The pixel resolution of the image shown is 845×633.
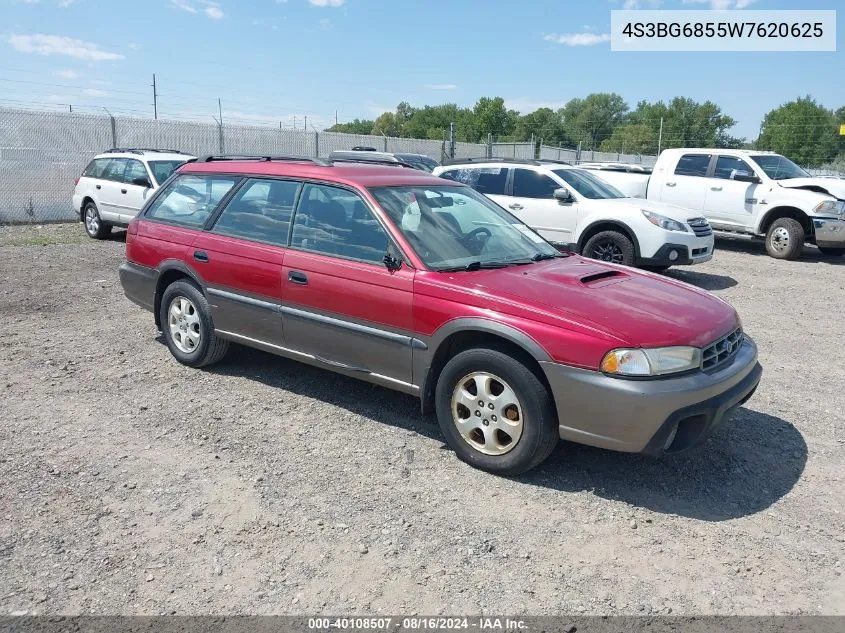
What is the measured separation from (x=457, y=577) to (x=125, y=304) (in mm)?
6139

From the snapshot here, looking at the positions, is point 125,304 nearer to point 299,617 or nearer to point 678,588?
point 299,617

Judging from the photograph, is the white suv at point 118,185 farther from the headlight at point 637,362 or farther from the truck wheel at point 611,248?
the headlight at point 637,362

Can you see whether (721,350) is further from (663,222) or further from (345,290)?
(663,222)

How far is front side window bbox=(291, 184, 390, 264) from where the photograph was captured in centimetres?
448

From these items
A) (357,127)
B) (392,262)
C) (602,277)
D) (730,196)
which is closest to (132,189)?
(392,262)

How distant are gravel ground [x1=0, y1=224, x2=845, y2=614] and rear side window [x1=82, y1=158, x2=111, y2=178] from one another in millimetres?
8553

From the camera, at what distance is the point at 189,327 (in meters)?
5.59

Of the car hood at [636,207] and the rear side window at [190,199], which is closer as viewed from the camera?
the rear side window at [190,199]

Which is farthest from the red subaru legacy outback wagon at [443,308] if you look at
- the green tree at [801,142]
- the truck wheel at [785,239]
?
the green tree at [801,142]

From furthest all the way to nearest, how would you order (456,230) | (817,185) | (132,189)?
(132,189) → (817,185) → (456,230)

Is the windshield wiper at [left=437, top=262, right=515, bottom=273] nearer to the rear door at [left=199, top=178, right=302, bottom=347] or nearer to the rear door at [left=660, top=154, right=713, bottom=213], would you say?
the rear door at [left=199, top=178, right=302, bottom=347]

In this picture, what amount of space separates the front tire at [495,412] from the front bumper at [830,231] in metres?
10.3

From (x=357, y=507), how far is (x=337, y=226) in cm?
191

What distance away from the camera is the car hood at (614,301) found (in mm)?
3633
